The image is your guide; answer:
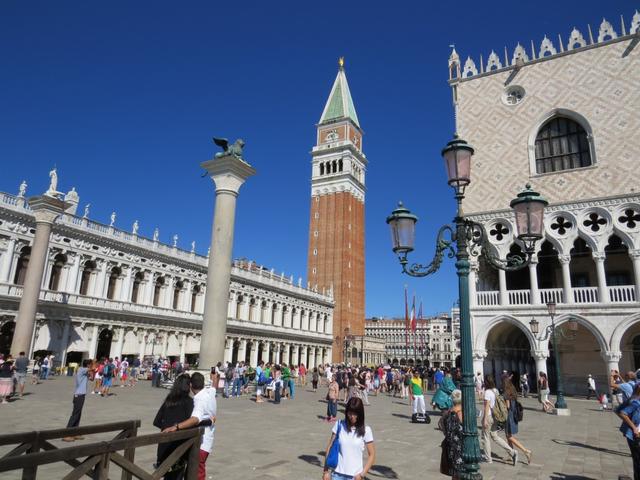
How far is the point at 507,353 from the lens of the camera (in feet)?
86.0

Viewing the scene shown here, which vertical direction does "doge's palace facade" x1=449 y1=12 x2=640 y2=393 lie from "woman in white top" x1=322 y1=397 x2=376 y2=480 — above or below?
above

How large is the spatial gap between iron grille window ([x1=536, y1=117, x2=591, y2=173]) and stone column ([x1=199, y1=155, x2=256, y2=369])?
16.7 metres

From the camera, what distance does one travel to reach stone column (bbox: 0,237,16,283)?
26.9 meters

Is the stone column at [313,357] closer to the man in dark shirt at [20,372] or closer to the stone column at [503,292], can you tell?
the stone column at [503,292]

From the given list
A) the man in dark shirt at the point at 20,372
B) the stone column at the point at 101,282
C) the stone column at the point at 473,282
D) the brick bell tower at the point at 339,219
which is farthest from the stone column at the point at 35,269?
the brick bell tower at the point at 339,219

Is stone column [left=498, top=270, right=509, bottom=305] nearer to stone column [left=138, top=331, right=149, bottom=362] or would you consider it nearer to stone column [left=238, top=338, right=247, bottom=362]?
stone column [left=138, top=331, right=149, bottom=362]

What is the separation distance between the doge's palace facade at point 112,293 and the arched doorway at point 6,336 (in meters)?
0.06

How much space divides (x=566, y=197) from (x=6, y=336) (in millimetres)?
32407

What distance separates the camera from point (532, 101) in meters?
25.7

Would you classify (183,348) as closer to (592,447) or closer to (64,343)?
(64,343)

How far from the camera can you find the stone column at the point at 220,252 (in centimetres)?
1608

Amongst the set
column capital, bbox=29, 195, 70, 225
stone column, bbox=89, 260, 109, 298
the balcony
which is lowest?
the balcony

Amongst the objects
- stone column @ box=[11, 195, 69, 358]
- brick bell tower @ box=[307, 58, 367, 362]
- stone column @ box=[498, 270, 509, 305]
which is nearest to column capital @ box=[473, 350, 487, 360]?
stone column @ box=[498, 270, 509, 305]

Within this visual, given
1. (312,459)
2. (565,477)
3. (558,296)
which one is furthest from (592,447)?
(558,296)
